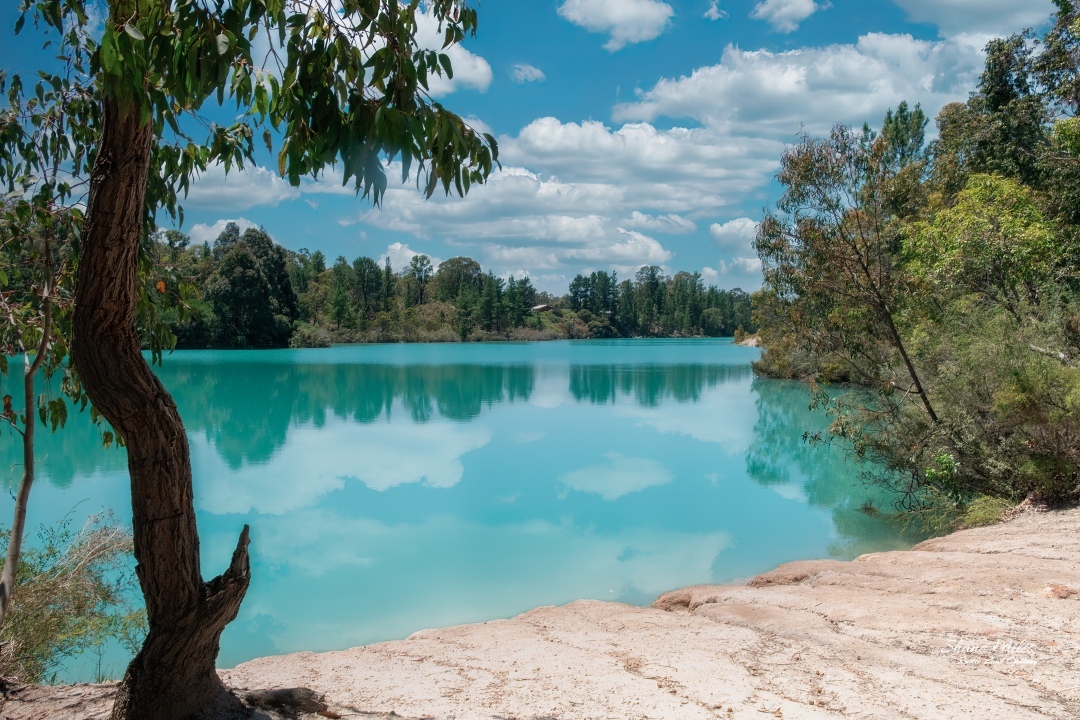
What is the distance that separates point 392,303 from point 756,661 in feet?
258

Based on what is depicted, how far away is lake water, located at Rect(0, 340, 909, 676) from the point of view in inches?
335

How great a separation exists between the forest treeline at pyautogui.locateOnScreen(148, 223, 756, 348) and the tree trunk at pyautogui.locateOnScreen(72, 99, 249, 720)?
988 mm

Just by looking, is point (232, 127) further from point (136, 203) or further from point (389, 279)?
point (389, 279)

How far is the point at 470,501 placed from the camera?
12633 mm

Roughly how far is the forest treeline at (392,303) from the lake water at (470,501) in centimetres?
390

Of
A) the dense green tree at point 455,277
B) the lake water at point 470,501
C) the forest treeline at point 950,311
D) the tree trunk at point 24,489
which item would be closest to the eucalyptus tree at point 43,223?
the tree trunk at point 24,489

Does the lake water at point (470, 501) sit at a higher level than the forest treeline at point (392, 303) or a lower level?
lower

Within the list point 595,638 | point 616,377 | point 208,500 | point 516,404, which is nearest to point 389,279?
point 616,377

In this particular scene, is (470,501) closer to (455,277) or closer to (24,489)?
(24,489)

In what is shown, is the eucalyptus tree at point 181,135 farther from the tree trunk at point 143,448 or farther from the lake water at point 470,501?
the lake water at point 470,501

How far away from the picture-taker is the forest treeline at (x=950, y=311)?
9492mm

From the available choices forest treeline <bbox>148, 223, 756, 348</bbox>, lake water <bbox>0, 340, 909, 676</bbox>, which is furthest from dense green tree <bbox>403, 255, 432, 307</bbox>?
lake water <bbox>0, 340, 909, 676</bbox>

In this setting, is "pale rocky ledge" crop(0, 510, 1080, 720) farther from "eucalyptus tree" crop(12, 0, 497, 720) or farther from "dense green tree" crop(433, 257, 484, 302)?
"dense green tree" crop(433, 257, 484, 302)

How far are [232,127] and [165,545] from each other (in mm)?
1940
